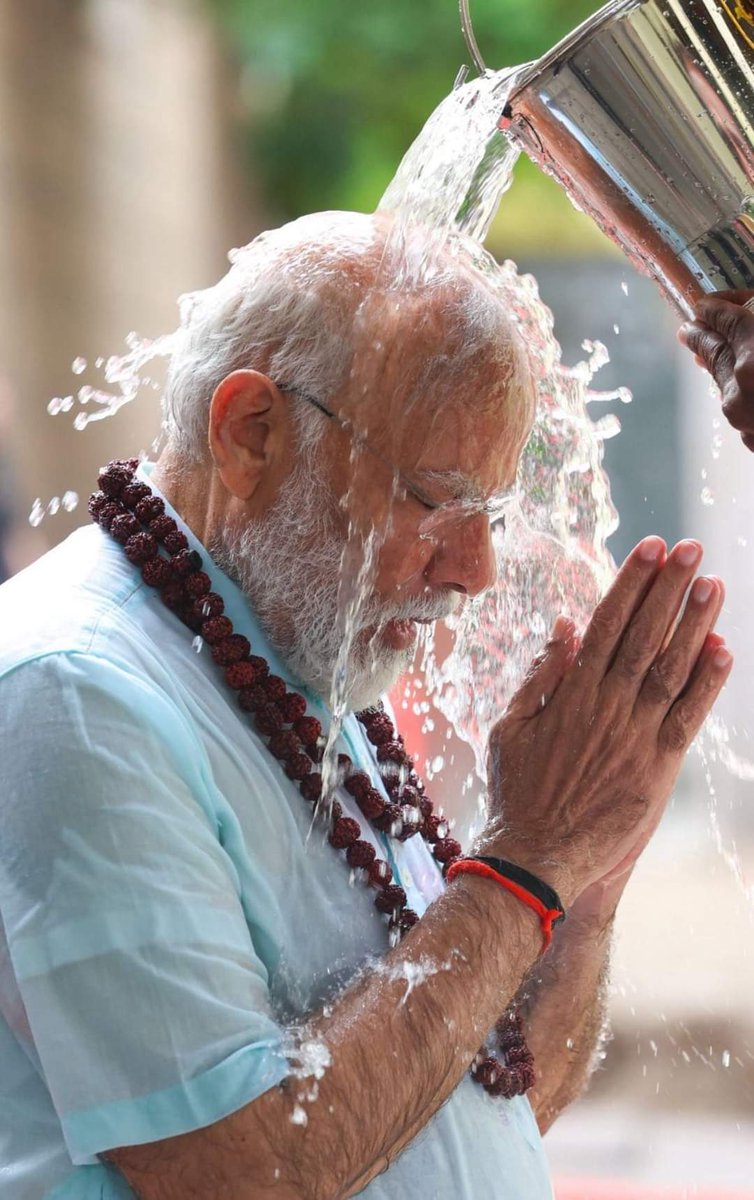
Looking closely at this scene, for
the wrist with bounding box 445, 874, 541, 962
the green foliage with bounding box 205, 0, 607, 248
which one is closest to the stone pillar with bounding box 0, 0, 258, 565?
the green foliage with bounding box 205, 0, 607, 248

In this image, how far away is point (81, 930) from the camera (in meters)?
1.55

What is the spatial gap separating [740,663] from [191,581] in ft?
12.1

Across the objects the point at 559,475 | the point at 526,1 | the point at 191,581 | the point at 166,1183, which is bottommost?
the point at 166,1183

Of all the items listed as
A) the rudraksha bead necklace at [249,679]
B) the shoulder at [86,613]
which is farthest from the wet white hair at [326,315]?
the shoulder at [86,613]

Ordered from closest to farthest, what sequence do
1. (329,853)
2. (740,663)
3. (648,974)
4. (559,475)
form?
(329,853), (559,475), (740,663), (648,974)

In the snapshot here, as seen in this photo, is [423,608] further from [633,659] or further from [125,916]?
[125,916]

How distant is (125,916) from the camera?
61.2 inches

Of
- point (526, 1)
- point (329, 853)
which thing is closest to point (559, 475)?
point (329, 853)

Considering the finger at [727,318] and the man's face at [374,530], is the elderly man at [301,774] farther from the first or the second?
the finger at [727,318]

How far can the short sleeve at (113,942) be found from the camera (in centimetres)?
154

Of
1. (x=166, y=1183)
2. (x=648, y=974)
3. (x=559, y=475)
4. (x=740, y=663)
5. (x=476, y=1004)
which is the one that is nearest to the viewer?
(x=166, y=1183)

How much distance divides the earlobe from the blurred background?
3.10m

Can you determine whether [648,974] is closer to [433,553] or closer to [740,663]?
[740,663]

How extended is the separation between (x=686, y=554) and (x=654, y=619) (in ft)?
0.33
